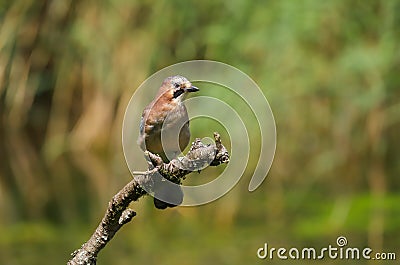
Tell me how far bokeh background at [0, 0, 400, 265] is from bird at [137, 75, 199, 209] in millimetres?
3735

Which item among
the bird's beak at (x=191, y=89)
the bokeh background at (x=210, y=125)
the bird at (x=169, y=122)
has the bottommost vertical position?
the bird at (x=169, y=122)

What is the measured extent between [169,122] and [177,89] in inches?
3.4

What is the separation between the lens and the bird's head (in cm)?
229

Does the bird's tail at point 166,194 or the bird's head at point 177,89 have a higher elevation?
the bird's head at point 177,89

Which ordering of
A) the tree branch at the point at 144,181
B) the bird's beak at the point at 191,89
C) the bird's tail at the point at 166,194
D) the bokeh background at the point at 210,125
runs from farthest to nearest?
the bokeh background at the point at 210,125 → the bird's beak at the point at 191,89 → the bird's tail at the point at 166,194 → the tree branch at the point at 144,181

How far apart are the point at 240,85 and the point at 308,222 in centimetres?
129

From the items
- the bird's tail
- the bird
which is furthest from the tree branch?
the bird

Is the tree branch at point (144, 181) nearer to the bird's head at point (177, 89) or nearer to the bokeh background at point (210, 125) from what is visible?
the bird's head at point (177, 89)

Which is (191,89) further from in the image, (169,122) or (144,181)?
(144,181)

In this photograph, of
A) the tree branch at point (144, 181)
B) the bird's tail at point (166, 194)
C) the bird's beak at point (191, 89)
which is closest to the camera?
the tree branch at point (144, 181)

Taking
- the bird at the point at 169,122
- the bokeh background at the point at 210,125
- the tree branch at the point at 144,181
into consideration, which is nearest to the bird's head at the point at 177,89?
the bird at the point at 169,122

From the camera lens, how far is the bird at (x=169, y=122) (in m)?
2.29

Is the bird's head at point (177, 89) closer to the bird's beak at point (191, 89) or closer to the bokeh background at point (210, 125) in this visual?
the bird's beak at point (191, 89)

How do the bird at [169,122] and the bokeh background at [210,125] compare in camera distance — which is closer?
the bird at [169,122]
